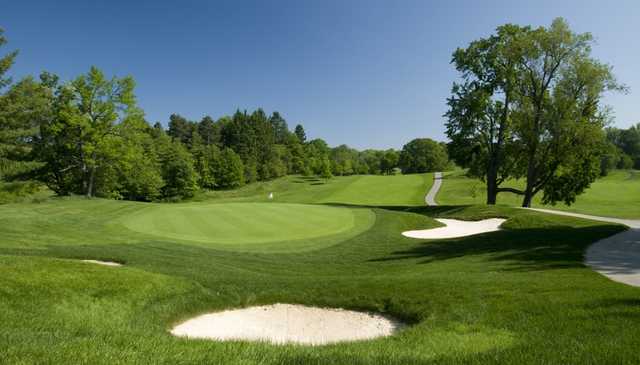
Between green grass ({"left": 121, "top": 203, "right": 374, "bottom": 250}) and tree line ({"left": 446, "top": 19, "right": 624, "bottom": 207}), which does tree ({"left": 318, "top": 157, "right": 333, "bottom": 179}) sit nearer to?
tree line ({"left": 446, "top": 19, "right": 624, "bottom": 207})

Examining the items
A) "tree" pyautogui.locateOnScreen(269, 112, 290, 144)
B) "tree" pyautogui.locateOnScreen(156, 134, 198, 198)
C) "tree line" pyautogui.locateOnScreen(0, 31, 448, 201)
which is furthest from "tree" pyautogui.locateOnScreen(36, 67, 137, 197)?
"tree" pyautogui.locateOnScreen(269, 112, 290, 144)

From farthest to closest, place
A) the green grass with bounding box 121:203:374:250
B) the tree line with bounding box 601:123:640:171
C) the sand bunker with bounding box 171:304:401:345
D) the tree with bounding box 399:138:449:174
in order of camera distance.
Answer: the tree with bounding box 399:138:449:174
the tree line with bounding box 601:123:640:171
the green grass with bounding box 121:203:374:250
the sand bunker with bounding box 171:304:401:345

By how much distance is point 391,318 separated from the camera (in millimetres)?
7695

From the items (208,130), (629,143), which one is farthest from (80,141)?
(629,143)

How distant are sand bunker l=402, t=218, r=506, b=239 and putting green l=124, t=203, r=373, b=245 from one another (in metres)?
3.28

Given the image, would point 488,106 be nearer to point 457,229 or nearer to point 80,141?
point 457,229

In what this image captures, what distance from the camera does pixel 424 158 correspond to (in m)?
119

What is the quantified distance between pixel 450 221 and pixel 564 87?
42.8ft

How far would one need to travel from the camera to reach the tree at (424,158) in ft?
391

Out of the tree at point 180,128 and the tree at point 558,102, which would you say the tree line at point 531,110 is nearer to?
the tree at point 558,102

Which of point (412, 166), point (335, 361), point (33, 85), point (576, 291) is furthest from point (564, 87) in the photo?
point (412, 166)

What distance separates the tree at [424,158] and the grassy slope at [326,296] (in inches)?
4143

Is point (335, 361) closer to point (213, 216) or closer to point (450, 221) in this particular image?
point (213, 216)

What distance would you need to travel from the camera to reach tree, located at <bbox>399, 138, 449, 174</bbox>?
119 metres
